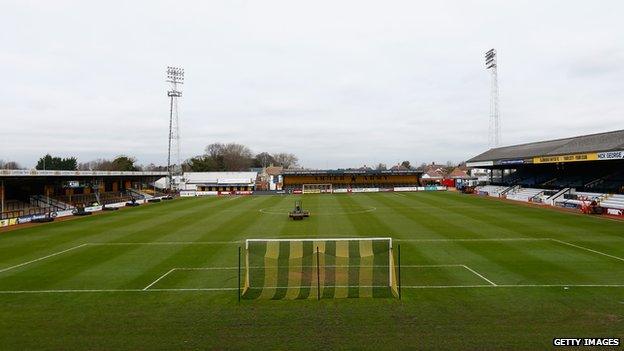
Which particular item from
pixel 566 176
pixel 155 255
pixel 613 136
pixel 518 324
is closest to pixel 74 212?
pixel 155 255

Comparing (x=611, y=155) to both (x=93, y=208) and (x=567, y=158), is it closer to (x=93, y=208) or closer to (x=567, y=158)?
→ (x=567, y=158)

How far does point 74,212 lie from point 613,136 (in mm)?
55889

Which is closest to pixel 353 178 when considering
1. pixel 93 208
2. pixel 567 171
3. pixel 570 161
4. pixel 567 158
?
pixel 567 171

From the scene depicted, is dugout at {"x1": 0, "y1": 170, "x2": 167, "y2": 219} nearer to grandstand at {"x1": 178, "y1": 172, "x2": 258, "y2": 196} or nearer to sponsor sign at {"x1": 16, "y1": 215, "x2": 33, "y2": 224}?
sponsor sign at {"x1": 16, "y1": 215, "x2": 33, "y2": 224}

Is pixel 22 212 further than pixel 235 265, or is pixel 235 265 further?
pixel 22 212

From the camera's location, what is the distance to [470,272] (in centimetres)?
1772

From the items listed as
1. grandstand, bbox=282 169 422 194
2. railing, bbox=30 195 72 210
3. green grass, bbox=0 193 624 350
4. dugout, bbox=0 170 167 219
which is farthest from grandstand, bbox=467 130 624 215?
railing, bbox=30 195 72 210

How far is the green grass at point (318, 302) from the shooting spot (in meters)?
10.9

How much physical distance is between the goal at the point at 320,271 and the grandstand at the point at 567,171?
1183 inches

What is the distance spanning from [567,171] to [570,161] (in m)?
16.2

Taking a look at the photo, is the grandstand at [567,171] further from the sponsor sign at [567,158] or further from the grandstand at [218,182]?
the grandstand at [218,182]

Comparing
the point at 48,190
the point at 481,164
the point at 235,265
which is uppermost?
the point at 481,164

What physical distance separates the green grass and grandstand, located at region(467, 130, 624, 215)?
1474 centimetres

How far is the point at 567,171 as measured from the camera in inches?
2265
